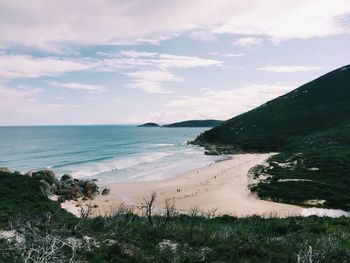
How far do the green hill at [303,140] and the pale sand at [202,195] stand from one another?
3185mm

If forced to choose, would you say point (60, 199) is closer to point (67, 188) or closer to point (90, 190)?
point (90, 190)

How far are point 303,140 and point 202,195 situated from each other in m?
56.6

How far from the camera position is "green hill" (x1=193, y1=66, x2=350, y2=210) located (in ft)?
140

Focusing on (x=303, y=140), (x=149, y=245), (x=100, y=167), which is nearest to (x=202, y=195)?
(x=149, y=245)

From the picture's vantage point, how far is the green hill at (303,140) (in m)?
42.7

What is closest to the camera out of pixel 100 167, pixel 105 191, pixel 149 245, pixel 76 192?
pixel 149 245

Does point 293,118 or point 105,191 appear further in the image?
point 293,118

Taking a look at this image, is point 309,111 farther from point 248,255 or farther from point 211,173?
point 248,255

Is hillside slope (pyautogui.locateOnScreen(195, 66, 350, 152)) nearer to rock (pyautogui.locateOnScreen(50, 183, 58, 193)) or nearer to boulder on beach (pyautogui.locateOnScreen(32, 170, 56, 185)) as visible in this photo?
boulder on beach (pyautogui.locateOnScreen(32, 170, 56, 185))

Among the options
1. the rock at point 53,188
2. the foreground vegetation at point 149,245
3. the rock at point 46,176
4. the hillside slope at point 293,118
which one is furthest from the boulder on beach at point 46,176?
the hillside slope at point 293,118

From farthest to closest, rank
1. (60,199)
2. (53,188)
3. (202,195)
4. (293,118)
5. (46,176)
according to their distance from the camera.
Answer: (293,118) → (46,176) → (53,188) → (202,195) → (60,199)

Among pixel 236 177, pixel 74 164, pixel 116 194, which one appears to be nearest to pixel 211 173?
pixel 236 177

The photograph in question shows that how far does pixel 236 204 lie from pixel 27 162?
5630cm

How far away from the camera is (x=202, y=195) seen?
141 ft
